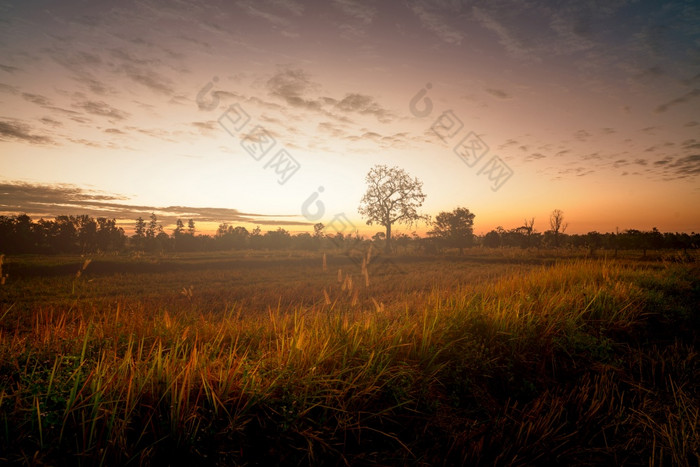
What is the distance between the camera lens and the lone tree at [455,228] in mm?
51594

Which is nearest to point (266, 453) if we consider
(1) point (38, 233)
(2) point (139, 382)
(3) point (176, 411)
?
(3) point (176, 411)

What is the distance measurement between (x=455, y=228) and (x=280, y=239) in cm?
3655

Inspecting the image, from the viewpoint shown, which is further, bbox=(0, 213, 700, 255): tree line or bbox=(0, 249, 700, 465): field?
bbox=(0, 213, 700, 255): tree line

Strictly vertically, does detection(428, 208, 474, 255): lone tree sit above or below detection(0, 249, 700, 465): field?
above

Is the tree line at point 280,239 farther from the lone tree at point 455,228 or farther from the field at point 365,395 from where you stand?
the field at point 365,395

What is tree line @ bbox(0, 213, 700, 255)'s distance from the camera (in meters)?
46.6

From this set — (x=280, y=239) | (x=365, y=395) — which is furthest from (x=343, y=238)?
(x=365, y=395)

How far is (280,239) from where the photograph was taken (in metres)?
71.4

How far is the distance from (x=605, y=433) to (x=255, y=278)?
63.9ft

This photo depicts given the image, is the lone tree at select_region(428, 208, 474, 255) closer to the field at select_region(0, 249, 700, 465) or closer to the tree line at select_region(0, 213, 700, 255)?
the tree line at select_region(0, 213, 700, 255)

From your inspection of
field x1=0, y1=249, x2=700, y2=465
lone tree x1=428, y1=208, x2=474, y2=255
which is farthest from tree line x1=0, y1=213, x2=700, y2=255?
field x1=0, y1=249, x2=700, y2=465

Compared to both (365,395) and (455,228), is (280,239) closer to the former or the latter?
(455,228)

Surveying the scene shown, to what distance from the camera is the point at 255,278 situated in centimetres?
2072

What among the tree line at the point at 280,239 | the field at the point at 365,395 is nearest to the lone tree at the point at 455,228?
the tree line at the point at 280,239
